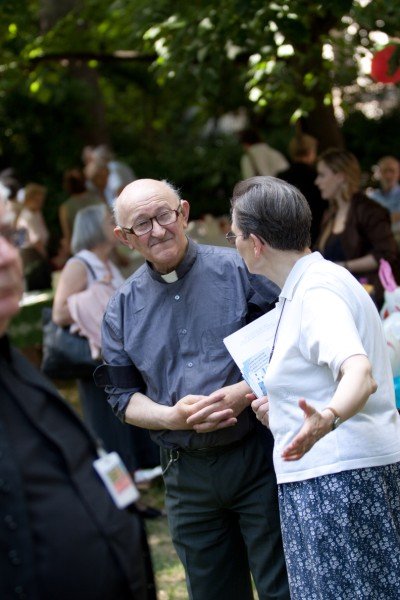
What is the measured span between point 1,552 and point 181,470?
143cm

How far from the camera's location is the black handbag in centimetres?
582

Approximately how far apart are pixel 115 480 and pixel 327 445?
0.85 meters

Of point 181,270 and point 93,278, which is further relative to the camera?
point 93,278

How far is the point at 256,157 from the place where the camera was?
32.9ft

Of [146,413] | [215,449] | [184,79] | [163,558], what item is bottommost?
[163,558]

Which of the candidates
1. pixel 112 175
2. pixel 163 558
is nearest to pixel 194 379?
pixel 163 558

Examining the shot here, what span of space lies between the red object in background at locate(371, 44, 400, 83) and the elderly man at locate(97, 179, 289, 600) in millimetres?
2345

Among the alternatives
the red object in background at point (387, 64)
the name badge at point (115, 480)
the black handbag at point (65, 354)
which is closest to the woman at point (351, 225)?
the red object in background at point (387, 64)

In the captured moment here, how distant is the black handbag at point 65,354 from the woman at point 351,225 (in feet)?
5.12

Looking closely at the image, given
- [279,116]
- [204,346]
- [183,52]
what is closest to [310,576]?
[204,346]

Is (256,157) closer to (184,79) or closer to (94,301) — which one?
(184,79)

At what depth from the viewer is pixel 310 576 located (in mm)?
A: 2980

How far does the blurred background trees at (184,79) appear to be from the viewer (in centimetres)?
622

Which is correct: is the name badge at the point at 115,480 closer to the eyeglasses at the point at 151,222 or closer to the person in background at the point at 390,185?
the eyeglasses at the point at 151,222
